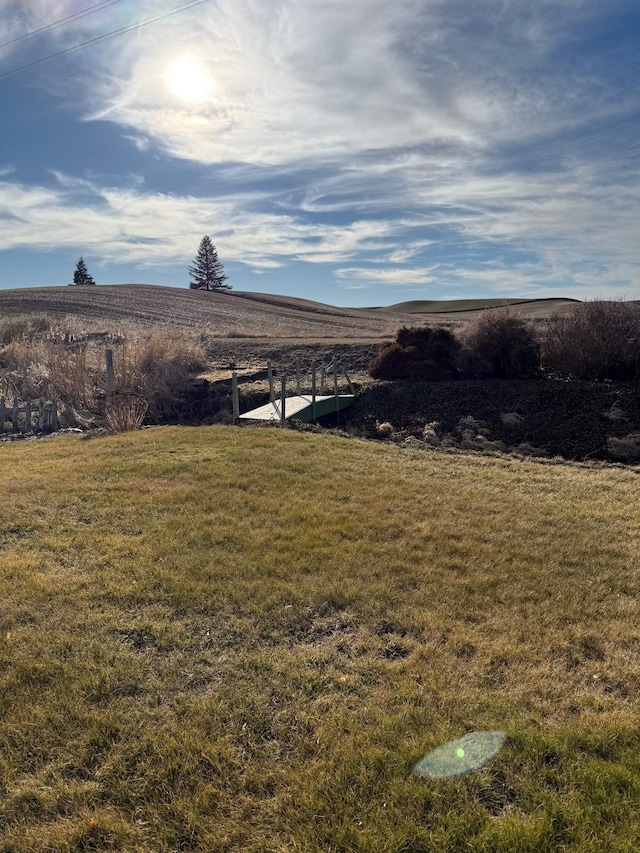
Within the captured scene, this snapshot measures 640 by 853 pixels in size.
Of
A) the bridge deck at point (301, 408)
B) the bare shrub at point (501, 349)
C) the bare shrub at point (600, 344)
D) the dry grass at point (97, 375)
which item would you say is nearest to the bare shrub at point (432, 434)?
the bridge deck at point (301, 408)

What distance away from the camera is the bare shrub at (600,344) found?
38.5ft

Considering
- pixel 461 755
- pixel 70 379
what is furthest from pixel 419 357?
pixel 461 755

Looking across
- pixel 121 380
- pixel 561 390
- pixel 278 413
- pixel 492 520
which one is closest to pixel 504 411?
pixel 561 390

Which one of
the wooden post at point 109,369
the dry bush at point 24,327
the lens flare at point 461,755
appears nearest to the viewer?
the lens flare at point 461,755

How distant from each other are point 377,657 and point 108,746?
1.46m

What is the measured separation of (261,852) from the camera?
208cm

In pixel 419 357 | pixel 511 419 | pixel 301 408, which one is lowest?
pixel 511 419

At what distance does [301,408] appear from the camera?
10.9 m

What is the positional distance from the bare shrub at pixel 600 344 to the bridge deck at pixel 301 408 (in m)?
4.67

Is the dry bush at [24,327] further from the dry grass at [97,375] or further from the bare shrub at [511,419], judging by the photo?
the bare shrub at [511,419]

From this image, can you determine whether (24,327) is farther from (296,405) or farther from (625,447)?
(625,447)

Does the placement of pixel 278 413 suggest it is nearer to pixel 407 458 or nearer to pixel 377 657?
pixel 407 458

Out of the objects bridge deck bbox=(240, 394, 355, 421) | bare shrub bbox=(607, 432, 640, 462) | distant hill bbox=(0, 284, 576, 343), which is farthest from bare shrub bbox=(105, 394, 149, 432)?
distant hill bbox=(0, 284, 576, 343)

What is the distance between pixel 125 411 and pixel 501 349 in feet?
26.2
